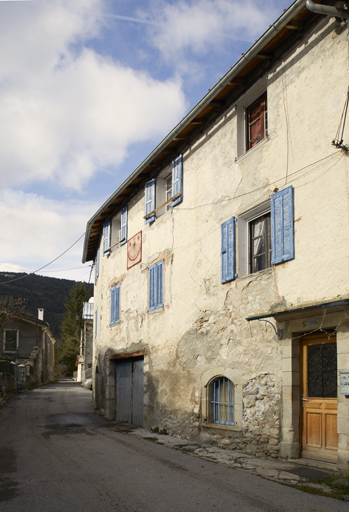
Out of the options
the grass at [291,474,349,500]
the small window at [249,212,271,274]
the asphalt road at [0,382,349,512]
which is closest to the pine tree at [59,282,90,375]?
the asphalt road at [0,382,349,512]

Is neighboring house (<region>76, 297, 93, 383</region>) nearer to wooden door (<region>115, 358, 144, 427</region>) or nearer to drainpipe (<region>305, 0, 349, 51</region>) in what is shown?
wooden door (<region>115, 358, 144, 427</region>)

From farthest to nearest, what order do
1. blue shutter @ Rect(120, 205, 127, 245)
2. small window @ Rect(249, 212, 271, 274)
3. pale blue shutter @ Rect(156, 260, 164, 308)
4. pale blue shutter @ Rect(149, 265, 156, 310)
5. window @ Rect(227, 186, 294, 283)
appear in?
blue shutter @ Rect(120, 205, 127, 245) < pale blue shutter @ Rect(149, 265, 156, 310) < pale blue shutter @ Rect(156, 260, 164, 308) < small window @ Rect(249, 212, 271, 274) < window @ Rect(227, 186, 294, 283)

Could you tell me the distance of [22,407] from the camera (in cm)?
1908

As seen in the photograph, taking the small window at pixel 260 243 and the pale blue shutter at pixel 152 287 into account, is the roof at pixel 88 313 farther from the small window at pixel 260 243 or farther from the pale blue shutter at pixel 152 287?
the small window at pixel 260 243

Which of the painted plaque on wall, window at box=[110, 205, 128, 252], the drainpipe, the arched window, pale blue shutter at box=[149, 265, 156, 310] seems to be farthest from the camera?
window at box=[110, 205, 128, 252]

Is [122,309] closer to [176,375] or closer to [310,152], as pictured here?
[176,375]

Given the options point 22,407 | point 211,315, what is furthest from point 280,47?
point 22,407

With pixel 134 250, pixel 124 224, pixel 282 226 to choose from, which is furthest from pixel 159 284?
pixel 282 226

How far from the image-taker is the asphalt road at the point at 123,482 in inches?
216

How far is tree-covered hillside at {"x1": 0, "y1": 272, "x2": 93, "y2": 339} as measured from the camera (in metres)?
87.1

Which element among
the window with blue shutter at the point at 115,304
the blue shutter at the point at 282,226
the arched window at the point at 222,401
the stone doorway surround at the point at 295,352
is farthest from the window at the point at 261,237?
the window with blue shutter at the point at 115,304

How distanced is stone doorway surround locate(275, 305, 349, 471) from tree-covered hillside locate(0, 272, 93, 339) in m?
77.1

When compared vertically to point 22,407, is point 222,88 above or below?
above

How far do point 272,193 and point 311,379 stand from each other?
3.39 m
